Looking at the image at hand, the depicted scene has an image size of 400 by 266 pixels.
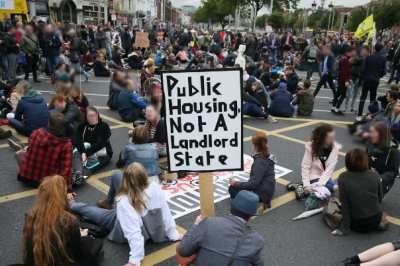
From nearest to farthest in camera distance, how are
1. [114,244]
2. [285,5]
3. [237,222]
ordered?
→ [237,222], [114,244], [285,5]

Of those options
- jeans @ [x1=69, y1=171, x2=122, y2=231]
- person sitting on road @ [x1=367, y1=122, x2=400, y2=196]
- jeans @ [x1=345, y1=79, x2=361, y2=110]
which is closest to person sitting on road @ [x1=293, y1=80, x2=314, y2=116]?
jeans @ [x1=345, y1=79, x2=361, y2=110]

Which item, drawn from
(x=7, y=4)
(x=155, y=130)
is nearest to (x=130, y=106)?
(x=155, y=130)

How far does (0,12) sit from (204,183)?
1768 cm

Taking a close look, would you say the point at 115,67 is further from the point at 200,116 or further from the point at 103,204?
the point at 200,116

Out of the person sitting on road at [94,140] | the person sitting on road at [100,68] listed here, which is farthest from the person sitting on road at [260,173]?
the person sitting on road at [100,68]

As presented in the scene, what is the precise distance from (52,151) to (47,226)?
2.27 metres

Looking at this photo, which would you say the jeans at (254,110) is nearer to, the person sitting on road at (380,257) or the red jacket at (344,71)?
the red jacket at (344,71)

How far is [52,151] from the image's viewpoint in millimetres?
→ 5273

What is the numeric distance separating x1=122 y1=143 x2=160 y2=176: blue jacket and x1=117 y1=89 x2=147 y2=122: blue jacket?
407cm

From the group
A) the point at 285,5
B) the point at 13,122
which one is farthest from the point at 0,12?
the point at 285,5

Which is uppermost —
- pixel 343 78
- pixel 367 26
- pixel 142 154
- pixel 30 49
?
pixel 367 26

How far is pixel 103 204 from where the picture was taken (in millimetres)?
4945

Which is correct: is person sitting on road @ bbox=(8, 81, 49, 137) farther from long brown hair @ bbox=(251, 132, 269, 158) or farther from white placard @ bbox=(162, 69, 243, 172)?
white placard @ bbox=(162, 69, 243, 172)

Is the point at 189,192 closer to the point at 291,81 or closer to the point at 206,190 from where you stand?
the point at 206,190
